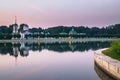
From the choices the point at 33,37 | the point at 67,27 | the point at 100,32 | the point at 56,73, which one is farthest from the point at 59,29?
the point at 56,73

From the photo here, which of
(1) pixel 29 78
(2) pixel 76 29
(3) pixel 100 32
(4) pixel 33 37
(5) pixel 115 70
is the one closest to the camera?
(5) pixel 115 70

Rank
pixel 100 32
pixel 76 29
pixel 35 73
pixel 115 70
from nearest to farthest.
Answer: pixel 115 70 → pixel 35 73 → pixel 100 32 → pixel 76 29

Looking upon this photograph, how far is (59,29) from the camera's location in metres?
141

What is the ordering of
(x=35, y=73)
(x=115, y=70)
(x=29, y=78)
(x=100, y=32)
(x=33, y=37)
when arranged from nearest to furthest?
(x=115, y=70), (x=29, y=78), (x=35, y=73), (x=33, y=37), (x=100, y=32)

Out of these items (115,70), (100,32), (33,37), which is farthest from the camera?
(100,32)

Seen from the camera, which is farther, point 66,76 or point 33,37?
point 33,37

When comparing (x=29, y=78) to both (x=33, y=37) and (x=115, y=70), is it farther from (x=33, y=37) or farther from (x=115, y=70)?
(x=33, y=37)

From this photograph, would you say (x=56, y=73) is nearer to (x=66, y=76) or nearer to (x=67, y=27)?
(x=66, y=76)

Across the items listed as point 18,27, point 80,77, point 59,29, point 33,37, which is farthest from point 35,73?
point 59,29

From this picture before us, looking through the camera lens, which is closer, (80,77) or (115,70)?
(115,70)

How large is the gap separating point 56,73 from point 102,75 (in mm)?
2904

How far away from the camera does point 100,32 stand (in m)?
130

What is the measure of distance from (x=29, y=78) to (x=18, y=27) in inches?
4097

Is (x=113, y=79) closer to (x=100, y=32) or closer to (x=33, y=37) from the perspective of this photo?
(x=33, y=37)
